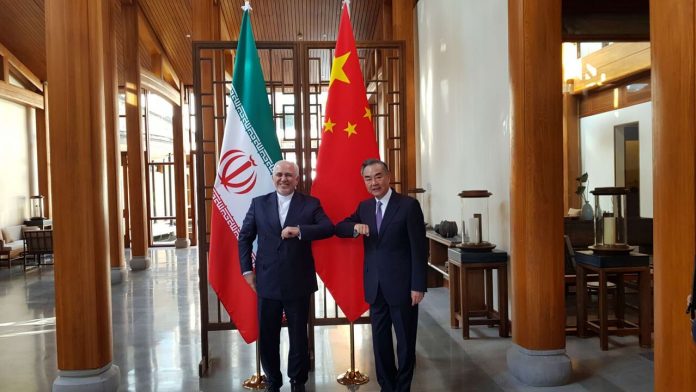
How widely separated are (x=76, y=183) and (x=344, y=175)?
5.70ft

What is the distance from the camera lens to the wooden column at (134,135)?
997 centimetres

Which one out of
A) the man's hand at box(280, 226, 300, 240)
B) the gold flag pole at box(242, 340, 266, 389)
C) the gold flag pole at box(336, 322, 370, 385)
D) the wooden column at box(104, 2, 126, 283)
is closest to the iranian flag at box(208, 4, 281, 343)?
the gold flag pole at box(242, 340, 266, 389)

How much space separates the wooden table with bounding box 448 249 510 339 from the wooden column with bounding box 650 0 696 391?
8.15 ft

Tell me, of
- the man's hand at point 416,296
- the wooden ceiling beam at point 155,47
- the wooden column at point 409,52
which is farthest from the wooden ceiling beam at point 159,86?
the man's hand at point 416,296

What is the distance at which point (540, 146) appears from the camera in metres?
3.69

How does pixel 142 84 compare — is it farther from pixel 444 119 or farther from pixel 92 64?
pixel 92 64

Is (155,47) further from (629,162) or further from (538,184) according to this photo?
(538,184)

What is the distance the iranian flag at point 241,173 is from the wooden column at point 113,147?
4.51 m

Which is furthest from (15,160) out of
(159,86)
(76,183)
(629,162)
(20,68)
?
(629,162)

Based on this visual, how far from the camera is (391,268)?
3277 millimetres

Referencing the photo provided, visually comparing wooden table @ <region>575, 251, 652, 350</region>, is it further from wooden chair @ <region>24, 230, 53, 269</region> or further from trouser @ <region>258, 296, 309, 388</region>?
wooden chair @ <region>24, 230, 53, 269</region>

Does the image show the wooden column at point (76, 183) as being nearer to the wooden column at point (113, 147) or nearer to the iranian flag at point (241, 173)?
the iranian flag at point (241, 173)

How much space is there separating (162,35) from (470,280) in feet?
31.9

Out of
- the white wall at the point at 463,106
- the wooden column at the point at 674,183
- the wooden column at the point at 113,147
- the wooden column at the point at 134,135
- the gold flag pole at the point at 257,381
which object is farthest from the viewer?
the wooden column at the point at 134,135
